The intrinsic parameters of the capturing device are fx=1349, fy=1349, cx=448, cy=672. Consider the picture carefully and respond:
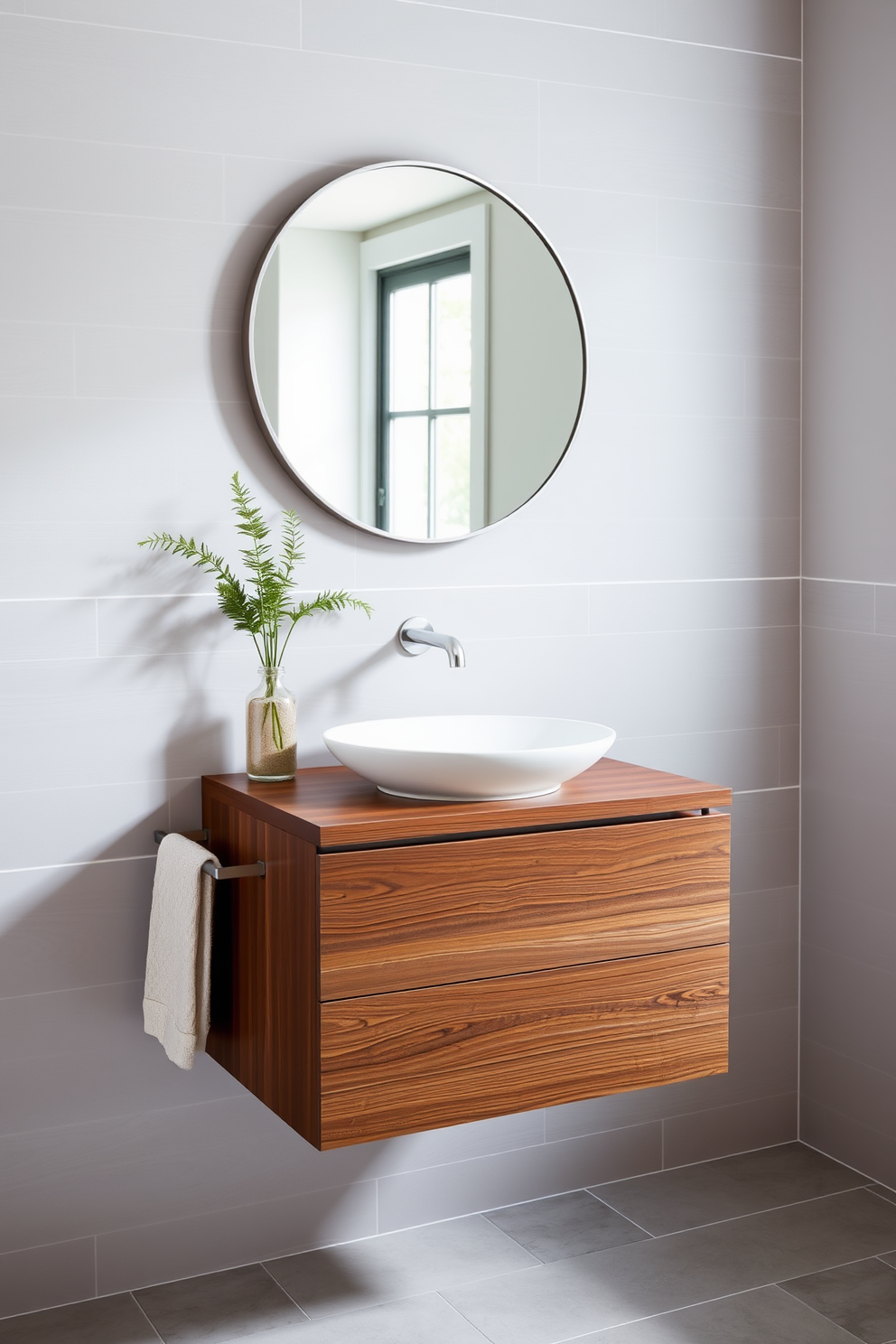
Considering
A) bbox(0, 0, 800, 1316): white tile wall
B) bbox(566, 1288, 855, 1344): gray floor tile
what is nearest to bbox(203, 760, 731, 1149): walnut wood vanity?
bbox(0, 0, 800, 1316): white tile wall

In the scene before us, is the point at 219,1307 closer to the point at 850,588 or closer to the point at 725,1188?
the point at 725,1188

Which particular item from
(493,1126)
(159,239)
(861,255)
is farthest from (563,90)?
(493,1126)

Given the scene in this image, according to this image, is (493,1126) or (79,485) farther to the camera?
(493,1126)

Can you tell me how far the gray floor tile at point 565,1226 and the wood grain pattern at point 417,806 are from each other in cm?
88

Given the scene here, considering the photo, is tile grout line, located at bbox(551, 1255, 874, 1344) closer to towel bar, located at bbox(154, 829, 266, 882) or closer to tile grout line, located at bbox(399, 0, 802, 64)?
towel bar, located at bbox(154, 829, 266, 882)

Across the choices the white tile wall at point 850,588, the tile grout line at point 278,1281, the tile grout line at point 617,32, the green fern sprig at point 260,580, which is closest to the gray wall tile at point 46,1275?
the tile grout line at point 278,1281

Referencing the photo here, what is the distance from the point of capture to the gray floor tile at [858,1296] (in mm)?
2168

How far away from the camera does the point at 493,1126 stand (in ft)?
8.50

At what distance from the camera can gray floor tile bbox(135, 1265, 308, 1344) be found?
2170mm

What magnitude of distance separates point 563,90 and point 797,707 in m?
1.32

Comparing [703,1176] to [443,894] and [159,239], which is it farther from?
[159,239]

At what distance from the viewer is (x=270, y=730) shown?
86.1 inches

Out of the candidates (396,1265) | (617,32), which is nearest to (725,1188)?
(396,1265)

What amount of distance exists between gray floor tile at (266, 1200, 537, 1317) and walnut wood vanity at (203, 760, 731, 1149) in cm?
44
